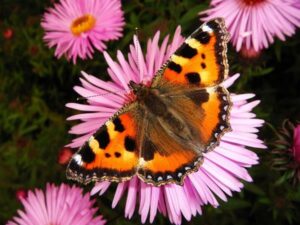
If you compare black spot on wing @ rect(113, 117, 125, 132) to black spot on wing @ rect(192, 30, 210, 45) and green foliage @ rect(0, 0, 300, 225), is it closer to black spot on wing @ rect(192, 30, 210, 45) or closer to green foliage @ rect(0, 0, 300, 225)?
black spot on wing @ rect(192, 30, 210, 45)

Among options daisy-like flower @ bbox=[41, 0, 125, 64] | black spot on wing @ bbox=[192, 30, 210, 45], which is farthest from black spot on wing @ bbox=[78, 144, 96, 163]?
daisy-like flower @ bbox=[41, 0, 125, 64]

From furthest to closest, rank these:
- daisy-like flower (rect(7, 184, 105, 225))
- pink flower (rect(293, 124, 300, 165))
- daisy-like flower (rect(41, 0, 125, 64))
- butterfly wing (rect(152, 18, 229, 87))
A: 1. daisy-like flower (rect(41, 0, 125, 64))
2. daisy-like flower (rect(7, 184, 105, 225))
3. pink flower (rect(293, 124, 300, 165))
4. butterfly wing (rect(152, 18, 229, 87))

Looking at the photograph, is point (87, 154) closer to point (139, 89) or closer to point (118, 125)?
point (118, 125)

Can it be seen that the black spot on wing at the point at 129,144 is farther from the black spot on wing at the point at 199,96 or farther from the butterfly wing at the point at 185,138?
the black spot on wing at the point at 199,96

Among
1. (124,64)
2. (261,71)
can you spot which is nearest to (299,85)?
(261,71)

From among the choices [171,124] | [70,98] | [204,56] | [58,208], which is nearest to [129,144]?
[171,124]

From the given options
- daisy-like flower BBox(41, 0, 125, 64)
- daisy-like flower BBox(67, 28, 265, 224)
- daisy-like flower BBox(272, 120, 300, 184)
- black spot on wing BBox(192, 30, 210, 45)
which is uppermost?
daisy-like flower BBox(41, 0, 125, 64)
